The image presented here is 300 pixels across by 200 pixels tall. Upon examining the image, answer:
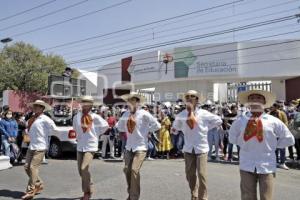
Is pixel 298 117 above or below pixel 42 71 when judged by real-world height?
below

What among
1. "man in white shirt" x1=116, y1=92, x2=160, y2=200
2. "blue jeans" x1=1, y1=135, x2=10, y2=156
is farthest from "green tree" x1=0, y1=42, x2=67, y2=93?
"man in white shirt" x1=116, y1=92, x2=160, y2=200

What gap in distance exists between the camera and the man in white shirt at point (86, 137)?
7620mm

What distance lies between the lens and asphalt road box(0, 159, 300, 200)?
818 centimetres

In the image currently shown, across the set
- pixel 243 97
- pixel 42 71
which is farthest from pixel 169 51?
pixel 243 97

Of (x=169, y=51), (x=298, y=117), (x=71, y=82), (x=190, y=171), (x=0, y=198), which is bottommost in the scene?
(x=0, y=198)

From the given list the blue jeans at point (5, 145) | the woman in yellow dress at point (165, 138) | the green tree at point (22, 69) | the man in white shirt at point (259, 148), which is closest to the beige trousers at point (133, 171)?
the man in white shirt at point (259, 148)

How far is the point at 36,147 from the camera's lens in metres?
8.25

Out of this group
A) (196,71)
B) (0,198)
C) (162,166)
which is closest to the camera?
(0,198)

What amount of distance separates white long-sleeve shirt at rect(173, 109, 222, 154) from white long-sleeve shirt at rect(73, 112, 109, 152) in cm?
150

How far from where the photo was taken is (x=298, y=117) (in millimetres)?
12289

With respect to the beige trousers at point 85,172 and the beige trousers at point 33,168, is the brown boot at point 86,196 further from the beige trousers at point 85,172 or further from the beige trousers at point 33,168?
the beige trousers at point 33,168

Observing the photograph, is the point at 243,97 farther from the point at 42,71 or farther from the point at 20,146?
the point at 42,71

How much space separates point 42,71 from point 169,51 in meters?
13.3

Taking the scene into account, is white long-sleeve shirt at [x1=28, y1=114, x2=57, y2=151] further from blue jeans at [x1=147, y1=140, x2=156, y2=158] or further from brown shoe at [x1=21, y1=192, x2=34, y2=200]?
blue jeans at [x1=147, y1=140, x2=156, y2=158]
